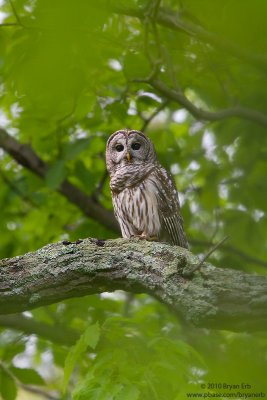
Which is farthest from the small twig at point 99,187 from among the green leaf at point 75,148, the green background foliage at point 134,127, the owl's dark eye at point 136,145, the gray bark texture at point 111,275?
the gray bark texture at point 111,275

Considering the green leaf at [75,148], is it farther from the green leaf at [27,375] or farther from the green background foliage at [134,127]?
the green leaf at [27,375]

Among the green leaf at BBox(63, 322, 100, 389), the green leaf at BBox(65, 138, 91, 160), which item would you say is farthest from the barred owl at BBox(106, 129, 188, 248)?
the green leaf at BBox(63, 322, 100, 389)

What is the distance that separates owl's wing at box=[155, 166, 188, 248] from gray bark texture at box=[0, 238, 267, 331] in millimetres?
1951

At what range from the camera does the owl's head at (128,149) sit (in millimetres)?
5988

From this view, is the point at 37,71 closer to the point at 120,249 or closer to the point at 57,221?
the point at 120,249

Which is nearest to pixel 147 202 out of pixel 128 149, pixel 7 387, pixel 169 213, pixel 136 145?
pixel 169 213

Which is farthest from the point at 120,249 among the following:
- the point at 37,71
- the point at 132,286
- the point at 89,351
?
the point at 37,71

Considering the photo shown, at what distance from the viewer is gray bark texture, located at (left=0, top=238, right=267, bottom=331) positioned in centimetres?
294

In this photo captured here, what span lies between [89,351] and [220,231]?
3.18 m

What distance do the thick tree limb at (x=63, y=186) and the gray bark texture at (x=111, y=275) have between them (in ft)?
10.2

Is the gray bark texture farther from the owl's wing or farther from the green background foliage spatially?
Result: the owl's wing

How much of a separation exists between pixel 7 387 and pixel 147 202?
6.41ft

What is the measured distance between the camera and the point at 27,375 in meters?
4.39

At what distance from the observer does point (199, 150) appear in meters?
6.84
